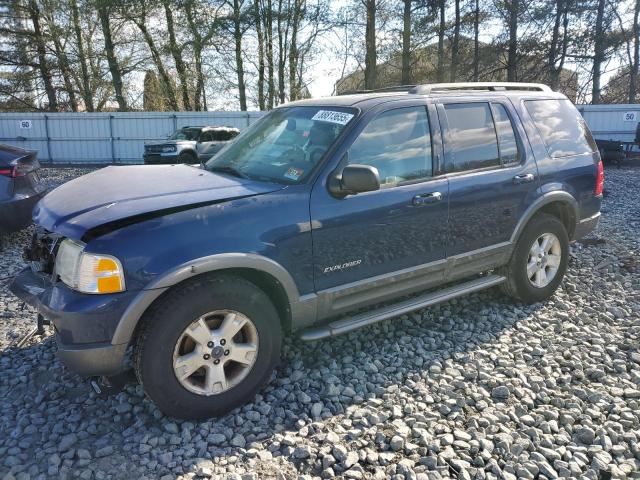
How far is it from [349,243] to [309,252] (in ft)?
1.06

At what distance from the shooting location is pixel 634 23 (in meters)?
25.4

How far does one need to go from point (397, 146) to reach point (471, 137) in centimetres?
82

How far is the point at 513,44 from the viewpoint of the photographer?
26.7 m

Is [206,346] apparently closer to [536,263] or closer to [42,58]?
[536,263]

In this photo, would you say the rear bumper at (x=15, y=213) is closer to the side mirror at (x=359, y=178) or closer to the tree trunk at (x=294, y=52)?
the side mirror at (x=359, y=178)

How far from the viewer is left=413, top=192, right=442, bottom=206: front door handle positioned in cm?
367

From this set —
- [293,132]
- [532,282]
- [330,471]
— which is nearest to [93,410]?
[330,471]

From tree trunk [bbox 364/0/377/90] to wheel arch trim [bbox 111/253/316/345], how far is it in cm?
2359

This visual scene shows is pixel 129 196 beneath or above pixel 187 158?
beneath

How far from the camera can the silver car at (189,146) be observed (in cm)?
1648

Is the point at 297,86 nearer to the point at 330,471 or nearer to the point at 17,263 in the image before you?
the point at 17,263

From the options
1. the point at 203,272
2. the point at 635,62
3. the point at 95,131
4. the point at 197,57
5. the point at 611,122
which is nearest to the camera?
the point at 203,272

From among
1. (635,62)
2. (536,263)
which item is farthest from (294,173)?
(635,62)

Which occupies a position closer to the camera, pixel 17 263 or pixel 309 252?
pixel 309 252
